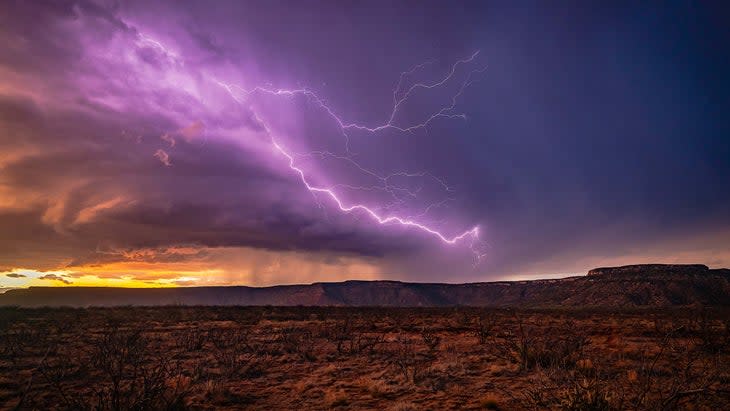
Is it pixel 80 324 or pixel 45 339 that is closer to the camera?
pixel 45 339

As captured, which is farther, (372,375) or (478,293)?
(478,293)

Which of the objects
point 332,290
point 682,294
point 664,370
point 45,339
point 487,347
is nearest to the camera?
point 664,370

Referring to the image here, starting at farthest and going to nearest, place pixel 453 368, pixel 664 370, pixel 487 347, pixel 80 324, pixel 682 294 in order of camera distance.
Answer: pixel 682 294 → pixel 80 324 → pixel 487 347 → pixel 453 368 → pixel 664 370

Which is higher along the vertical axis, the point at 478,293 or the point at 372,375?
the point at 372,375

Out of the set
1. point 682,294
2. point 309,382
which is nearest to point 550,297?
point 682,294

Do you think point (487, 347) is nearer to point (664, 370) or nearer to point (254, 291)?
point (664, 370)

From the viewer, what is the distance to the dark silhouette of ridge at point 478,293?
6825cm

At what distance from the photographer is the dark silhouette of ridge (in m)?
68.2

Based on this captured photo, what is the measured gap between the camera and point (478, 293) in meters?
107

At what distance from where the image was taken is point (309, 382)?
26.7 ft

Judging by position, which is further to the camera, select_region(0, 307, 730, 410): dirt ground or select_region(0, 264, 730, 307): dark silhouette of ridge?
select_region(0, 264, 730, 307): dark silhouette of ridge

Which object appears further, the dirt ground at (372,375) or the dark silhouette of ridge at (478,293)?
the dark silhouette of ridge at (478,293)

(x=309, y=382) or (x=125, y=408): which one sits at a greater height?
(x=125, y=408)

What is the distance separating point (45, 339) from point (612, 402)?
17814 mm
